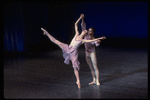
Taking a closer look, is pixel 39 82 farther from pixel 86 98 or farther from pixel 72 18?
pixel 72 18

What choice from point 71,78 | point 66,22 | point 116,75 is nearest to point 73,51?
point 71,78

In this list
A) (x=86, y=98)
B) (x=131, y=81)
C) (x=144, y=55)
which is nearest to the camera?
(x=86, y=98)

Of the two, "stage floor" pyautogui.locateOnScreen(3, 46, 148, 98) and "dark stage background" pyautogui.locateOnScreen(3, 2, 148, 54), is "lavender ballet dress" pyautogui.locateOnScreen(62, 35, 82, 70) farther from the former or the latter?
"dark stage background" pyautogui.locateOnScreen(3, 2, 148, 54)

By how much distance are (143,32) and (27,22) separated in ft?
15.7

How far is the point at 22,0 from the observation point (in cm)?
875

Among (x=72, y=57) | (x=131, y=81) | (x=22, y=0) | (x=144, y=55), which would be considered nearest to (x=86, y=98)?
(x=72, y=57)

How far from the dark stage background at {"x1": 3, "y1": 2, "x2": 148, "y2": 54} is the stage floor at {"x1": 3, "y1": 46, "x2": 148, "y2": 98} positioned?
177 centimetres

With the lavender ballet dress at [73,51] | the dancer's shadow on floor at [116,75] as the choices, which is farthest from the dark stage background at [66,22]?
the lavender ballet dress at [73,51]

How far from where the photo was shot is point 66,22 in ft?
35.8

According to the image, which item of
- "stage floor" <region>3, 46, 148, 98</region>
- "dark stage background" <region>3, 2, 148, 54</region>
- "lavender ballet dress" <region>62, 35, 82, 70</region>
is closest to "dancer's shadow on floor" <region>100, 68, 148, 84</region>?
"stage floor" <region>3, 46, 148, 98</region>

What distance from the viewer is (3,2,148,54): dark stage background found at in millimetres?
8922

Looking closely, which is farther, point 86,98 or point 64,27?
point 64,27

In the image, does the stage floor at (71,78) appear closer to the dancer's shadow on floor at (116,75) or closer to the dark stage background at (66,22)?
the dancer's shadow on floor at (116,75)

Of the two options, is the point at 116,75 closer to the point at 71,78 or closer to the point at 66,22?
the point at 71,78
